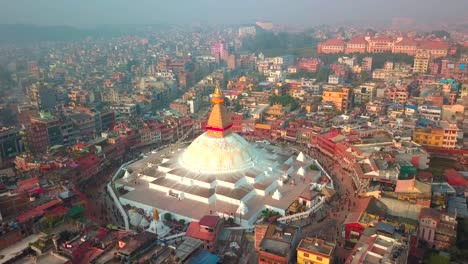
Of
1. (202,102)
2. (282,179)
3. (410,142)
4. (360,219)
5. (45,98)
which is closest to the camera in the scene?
(360,219)

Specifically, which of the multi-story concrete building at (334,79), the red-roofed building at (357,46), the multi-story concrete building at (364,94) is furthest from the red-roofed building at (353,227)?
the red-roofed building at (357,46)

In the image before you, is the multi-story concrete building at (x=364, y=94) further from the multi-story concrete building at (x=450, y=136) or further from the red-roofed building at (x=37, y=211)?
the red-roofed building at (x=37, y=211)

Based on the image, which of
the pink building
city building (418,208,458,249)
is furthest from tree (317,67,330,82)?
city building (418,208,458,249)

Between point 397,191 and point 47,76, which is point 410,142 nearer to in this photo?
point 397,191

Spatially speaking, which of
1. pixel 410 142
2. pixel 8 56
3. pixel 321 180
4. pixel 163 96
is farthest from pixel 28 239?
pixel 8 56

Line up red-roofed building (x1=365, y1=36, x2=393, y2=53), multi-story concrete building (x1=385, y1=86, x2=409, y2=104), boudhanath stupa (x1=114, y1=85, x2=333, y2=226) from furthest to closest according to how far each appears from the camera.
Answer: red-roofed building (x1=365, y1=36, x2=393, y2=53), multi-story concrete building (x1=385, y1=86, x2=409, y2=104), boudhanath stupa (x1=114, y1=85, x2=333, y2=226)

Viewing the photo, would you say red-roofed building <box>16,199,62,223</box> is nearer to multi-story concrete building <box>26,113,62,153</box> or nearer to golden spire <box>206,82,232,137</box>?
golden spire <box>206,82,232,137</box>

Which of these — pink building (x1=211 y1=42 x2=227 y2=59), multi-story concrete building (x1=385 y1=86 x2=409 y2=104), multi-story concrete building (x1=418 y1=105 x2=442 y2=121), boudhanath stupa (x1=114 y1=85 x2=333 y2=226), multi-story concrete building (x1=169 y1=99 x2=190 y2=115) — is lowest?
boudhanath stupa (x1=114 y1=85 x2=333 y2=226)
